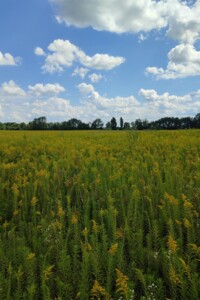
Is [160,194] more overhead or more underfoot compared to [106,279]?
more overhead

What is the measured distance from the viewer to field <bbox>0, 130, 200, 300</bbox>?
9.16 ft

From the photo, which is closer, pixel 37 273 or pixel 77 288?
pixel 77 288

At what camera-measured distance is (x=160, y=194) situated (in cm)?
490

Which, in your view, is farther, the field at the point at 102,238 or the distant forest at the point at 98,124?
the distant forest at the point at 98,124

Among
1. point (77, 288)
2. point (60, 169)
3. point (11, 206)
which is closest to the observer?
point (77, 288)

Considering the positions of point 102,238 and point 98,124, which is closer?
point 102,238

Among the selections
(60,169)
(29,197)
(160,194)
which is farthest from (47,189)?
(160,194)

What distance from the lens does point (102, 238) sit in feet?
11.2

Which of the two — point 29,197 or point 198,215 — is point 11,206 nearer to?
point 29,197

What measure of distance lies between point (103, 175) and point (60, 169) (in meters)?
1.29

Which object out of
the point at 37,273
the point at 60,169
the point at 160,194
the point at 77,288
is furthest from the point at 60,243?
the point at 60,169

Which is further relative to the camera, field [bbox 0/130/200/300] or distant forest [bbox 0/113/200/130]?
distant forest [bbox 0/113/200/130]

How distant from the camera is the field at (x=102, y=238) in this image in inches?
110

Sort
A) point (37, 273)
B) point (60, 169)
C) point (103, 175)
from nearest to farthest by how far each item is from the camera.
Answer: point (37, 273) → point (103, 175) → point (60, 169)
